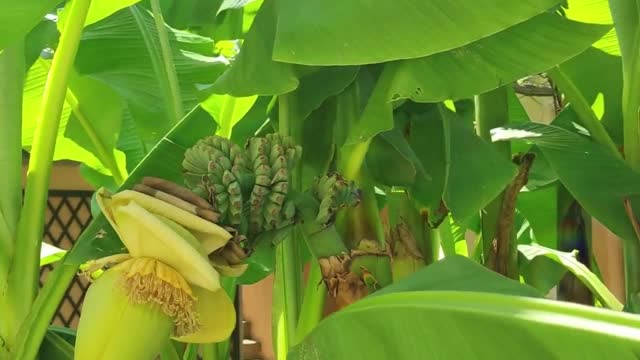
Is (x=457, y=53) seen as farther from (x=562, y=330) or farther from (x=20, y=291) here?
(x=20, y=291)

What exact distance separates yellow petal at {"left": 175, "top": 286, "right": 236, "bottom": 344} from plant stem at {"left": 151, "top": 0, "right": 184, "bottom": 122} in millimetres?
349

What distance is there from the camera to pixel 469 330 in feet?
1.35

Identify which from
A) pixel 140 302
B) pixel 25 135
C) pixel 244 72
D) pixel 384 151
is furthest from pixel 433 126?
pixel 25 135

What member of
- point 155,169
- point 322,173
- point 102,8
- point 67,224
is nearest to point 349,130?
point 322,173

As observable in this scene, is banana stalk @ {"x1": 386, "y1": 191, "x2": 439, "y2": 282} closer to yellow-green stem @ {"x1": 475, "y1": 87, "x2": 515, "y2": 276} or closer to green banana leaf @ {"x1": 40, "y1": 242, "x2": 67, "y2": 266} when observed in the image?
yellow-green stem @ {"x1": 475, "y1": 87, "x2": 515, "y2": 276}

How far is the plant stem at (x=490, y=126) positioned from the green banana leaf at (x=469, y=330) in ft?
1.03

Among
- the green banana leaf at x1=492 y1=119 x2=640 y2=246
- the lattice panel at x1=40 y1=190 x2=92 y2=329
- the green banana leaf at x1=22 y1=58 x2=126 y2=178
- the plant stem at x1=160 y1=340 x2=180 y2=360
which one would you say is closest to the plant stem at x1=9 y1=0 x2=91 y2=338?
the plant stem at x1=160 y1=340 x2=180 y2=360

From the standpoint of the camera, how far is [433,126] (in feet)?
2.26

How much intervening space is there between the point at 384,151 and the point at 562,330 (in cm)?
31

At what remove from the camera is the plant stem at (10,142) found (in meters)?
0.63

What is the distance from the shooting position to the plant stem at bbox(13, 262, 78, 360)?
58 centimetres

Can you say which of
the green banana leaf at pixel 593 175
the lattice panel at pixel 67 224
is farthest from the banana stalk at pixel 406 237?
the lattice panel at pixel 67 224

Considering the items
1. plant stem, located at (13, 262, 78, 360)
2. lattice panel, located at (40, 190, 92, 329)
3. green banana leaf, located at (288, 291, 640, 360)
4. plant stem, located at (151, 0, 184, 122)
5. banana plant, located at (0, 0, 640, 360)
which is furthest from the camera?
lattice panel, located at (40, 190, 92, 329)

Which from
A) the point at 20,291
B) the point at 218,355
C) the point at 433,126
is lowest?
the point at 218,355
